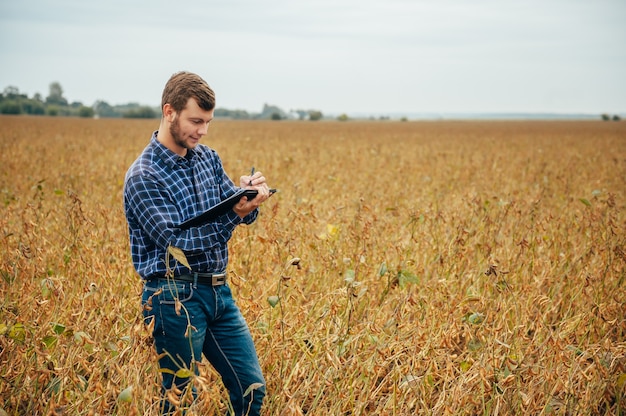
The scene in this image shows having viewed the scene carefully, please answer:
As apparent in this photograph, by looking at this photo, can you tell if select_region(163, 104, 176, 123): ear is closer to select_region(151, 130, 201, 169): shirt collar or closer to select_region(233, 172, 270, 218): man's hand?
select_region(151, 130, 201, 169): shirt collar

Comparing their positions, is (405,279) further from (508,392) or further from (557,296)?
(557,296)

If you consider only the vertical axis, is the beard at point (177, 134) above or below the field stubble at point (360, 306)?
above

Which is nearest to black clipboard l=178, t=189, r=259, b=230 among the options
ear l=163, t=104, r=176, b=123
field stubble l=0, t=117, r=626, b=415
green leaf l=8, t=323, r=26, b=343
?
field stubble l=0, t=117, r=626, b=415

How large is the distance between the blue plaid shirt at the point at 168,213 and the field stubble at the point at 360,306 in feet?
0.74

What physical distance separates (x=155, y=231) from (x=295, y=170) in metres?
8.18

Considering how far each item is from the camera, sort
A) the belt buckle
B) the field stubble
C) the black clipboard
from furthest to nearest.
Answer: the field stubble → the belt buckle → the black clipboard

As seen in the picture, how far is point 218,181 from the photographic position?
250 centimetres

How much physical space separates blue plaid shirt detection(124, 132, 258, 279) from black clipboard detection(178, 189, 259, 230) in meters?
0.02

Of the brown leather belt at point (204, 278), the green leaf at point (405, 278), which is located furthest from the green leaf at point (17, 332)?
the green leaf at point (405, 278)

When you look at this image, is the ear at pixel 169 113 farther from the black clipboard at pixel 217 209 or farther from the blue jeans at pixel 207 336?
the blue jeans at pixel 207 336

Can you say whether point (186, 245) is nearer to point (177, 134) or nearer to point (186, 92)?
point (177, 134)

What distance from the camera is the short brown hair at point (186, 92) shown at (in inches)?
81.3

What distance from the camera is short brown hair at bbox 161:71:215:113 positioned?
2.06 metres

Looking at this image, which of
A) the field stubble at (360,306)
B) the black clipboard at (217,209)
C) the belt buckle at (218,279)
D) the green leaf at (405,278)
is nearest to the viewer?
the black clipboard at (217,209)
